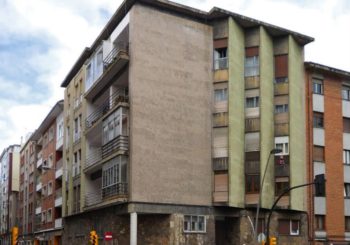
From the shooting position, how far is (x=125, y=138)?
35.7 metres

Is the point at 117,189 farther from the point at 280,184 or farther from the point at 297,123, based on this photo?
the point at 297,123

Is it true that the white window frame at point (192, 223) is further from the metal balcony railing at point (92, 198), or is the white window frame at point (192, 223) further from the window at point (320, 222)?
the window at point (320, 222)

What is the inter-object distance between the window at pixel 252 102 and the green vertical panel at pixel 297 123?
99.4 inches

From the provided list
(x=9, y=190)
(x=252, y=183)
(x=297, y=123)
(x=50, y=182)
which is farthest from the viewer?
(x=9, y=190)

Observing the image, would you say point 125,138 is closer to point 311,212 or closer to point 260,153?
point 260,153

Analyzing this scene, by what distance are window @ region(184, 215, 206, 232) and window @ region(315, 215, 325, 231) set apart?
9.24 metres

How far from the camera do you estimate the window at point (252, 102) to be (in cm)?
3931

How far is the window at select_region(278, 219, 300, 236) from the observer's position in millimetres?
39312

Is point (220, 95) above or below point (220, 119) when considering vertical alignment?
above

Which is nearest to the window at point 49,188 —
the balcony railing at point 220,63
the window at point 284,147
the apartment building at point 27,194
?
the apartment building at point 27,194

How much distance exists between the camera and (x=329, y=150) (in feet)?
141

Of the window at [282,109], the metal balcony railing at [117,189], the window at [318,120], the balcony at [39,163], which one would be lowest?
the metal balcony railing at [117,189]

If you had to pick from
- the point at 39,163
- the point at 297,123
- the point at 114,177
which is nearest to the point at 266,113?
the point at 297,123

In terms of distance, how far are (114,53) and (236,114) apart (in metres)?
8.65
